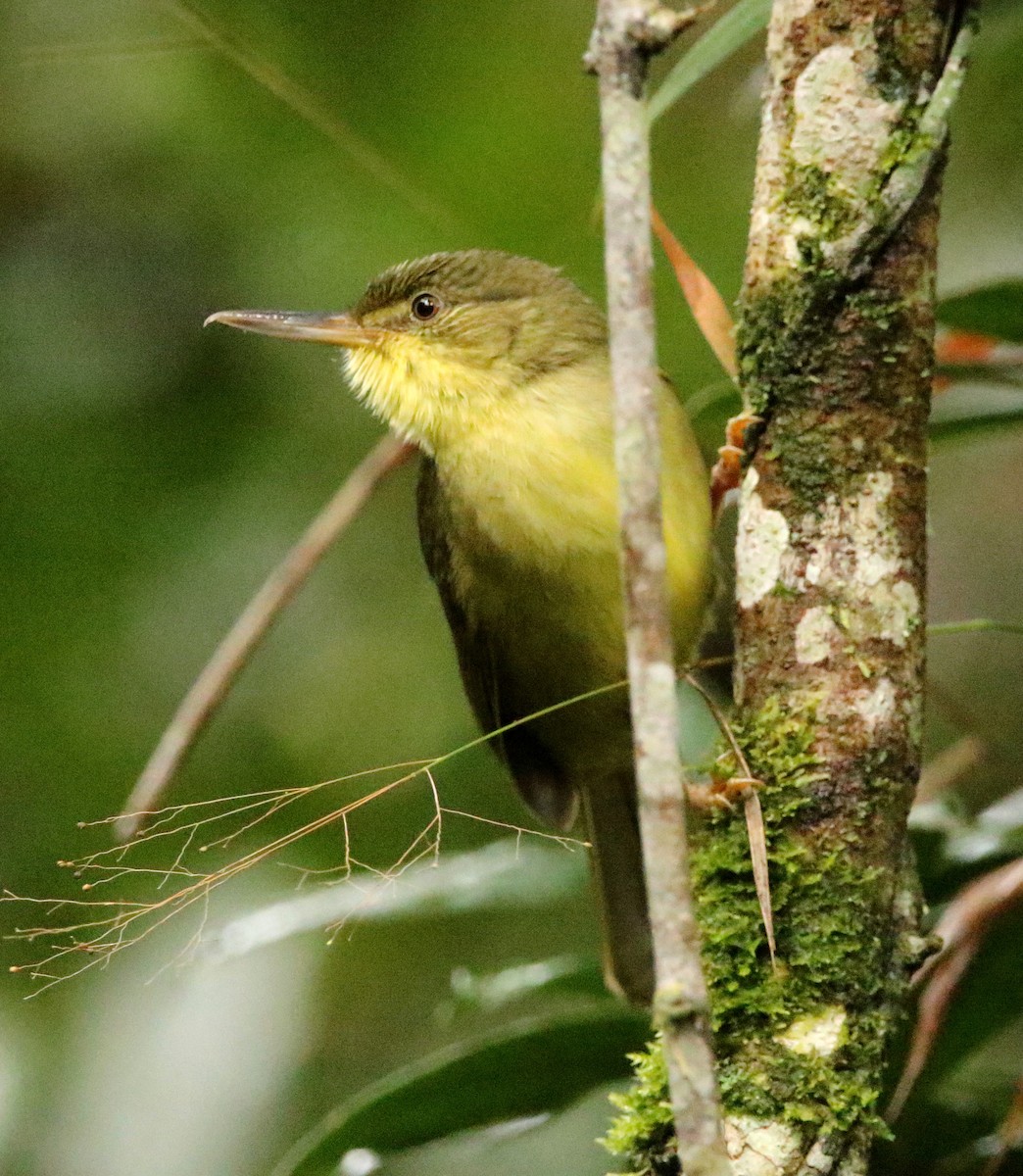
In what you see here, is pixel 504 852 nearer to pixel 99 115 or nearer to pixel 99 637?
pixel 99 637

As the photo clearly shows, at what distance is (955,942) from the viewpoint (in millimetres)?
2619

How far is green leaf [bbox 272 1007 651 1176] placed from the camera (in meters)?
2.71

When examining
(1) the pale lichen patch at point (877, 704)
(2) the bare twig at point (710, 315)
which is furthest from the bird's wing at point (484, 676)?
(1) the pale lichen patch at point (877, 704)

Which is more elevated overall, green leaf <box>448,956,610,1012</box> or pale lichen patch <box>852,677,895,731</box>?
pale lichen patch <box>852,677,895,731</box>

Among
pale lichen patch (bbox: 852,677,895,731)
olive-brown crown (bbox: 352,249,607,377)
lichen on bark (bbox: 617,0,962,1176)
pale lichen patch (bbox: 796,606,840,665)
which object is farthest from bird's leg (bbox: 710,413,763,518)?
olive-brown crown (bbox: 352,249,607,377)

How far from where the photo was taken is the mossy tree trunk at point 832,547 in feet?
6.53

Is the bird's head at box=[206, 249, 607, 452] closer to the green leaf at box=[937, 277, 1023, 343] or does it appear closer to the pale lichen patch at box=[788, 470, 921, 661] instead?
the green leaf at box=[937, 277, 1023, 343]

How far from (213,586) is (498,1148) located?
224cm

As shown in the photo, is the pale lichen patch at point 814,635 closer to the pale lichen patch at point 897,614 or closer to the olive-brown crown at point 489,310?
the pale lichen patch at point 897,614

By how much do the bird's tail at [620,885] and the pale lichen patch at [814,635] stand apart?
4.31ft

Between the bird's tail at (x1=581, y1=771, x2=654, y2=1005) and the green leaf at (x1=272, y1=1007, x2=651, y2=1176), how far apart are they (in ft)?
0.93

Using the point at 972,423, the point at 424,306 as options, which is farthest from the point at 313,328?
the point at 972,423

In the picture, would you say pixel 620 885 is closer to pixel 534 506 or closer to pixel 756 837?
pixel 534 506

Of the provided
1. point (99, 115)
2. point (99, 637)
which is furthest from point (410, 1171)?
point (99, 115)
